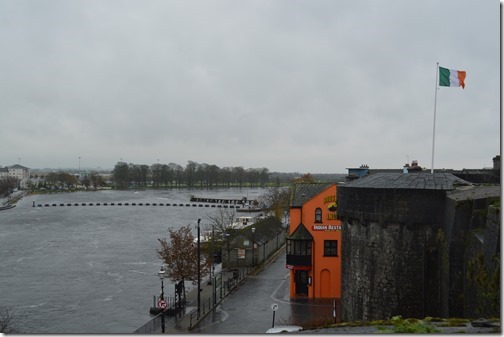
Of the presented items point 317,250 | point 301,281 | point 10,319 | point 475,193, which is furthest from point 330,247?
point 475,193

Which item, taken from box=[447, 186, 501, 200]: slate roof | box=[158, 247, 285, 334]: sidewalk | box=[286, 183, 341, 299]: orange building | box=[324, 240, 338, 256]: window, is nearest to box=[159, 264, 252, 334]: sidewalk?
box=[158, 247, 285, 334]: sidewalk

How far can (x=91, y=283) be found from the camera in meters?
37.2

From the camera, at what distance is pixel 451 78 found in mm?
21156

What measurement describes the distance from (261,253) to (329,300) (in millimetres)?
13309

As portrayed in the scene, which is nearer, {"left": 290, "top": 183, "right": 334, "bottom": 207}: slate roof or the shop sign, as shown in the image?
the shop sign

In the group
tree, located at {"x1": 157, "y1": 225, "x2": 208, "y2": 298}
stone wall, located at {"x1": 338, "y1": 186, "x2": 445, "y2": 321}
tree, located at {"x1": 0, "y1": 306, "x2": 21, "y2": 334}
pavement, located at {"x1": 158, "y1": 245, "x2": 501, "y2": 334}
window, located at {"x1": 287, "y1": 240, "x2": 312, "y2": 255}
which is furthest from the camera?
tree, located at {"x1": 157, "y1": 225, "x2": 208, "y2": 298}

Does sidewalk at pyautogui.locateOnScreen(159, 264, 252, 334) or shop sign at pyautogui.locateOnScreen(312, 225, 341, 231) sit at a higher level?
shop sign at pyautogui.locateOnScreen(312, 225, 341, 231)

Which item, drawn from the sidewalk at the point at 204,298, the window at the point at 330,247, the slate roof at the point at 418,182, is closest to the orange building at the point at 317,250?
the window at the point at 330,247

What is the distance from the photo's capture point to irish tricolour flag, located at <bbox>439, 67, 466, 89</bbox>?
20.8m

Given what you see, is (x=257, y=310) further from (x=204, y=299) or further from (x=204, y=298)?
(x=204, y=298)

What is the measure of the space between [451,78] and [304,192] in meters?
13.6

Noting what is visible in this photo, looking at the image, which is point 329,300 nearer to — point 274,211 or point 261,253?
point 261,253

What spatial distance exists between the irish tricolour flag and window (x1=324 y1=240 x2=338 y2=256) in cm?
1271

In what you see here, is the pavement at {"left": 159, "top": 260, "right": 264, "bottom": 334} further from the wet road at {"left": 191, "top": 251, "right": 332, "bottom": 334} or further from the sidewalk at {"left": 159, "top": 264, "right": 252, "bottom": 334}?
the wet road at {"left": 191, "top": 251, "right": 332, "bottom": 334}
